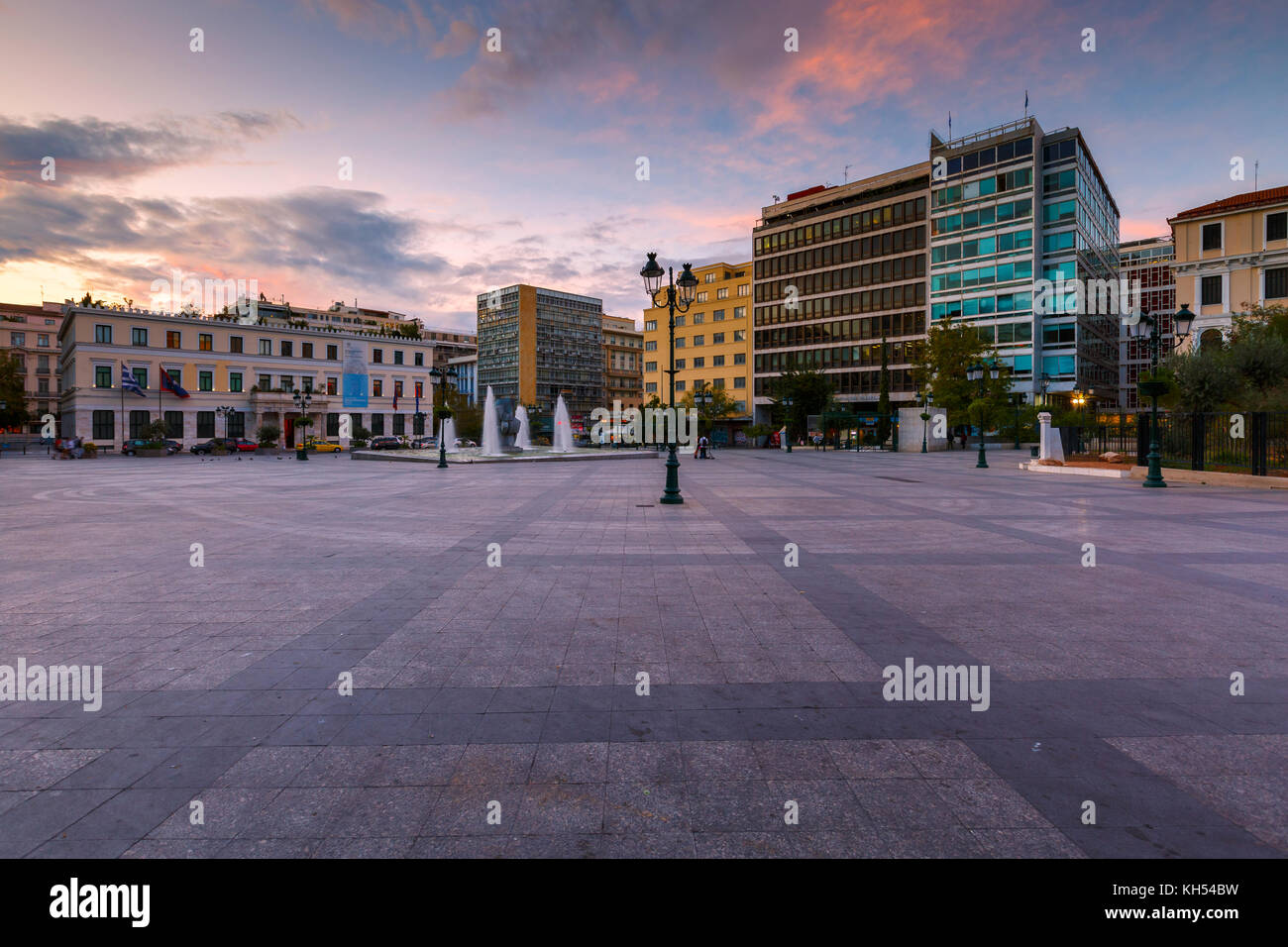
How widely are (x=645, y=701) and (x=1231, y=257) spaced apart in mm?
56466

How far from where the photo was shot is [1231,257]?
41844mm

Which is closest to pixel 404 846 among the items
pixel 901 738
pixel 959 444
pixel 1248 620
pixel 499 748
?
A: pixel 499 748

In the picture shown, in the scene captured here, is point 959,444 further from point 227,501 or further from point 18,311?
point 18,311

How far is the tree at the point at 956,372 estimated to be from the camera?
147ft

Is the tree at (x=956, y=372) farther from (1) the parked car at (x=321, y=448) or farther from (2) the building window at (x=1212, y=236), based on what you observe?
(1) the parked car at (x=321, y=448)

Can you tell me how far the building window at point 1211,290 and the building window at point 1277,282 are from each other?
2.48m

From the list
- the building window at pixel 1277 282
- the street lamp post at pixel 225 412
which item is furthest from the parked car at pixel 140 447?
the building window at pixel 1277 282

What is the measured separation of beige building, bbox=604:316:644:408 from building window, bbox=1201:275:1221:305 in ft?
321

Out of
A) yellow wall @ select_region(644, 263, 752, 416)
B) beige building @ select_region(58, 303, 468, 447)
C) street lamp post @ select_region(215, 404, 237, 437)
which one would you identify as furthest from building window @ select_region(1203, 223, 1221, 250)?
street lamp post @ select_region(215, 404, 237, 437)

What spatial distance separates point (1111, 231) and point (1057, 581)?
82631 mm

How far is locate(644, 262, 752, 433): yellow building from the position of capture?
82.6 metres

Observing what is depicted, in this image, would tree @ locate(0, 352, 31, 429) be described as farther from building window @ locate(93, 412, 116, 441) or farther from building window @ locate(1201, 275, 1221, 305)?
building window @ locate(1201, 275, 1221, 305)

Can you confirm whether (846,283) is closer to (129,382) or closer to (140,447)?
(140,447)

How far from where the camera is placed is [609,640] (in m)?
5.35
